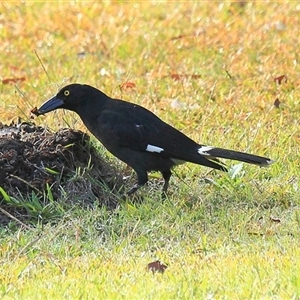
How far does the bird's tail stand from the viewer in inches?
253

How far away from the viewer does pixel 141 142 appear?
260 inches

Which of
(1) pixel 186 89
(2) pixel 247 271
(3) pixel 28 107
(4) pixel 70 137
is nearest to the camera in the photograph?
(2) pixel 247 271

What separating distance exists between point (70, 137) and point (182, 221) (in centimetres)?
120

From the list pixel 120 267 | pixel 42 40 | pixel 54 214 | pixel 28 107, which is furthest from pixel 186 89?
pixel 120 267

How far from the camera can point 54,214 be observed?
621 centimetres

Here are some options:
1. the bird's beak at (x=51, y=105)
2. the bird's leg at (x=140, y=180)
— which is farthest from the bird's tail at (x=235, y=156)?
the bird's beak at (x=51, y=105)

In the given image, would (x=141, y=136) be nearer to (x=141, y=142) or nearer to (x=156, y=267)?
(x=141, y=142)

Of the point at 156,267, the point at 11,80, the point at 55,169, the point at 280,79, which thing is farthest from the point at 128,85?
the point at 156,267

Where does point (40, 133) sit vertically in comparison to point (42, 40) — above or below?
above

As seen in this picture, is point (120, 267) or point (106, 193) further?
point (106, 193)

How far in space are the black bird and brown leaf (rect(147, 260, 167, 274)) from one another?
1320mm

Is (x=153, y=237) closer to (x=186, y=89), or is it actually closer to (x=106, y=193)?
(x=106, y=193)

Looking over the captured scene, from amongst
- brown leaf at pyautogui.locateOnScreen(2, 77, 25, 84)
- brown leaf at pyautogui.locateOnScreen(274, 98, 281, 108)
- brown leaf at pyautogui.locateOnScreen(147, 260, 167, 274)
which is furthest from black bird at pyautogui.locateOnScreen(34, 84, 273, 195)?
brown leaf at pyautogui.locateOnScreen(2, 77, 25, 84)

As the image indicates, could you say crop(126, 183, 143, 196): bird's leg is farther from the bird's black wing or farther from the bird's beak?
the bird's beak
